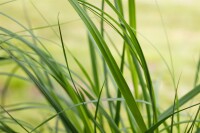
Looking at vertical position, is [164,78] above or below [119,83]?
above

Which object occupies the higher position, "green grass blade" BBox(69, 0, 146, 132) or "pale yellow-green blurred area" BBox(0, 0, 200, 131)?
"pale yellow-green blurred area" BBox(0, 0, 200, 131)

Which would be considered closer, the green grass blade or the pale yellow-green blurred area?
the green grass blade

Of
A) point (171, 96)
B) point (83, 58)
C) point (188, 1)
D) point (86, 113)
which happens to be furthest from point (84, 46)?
point (86, 113)

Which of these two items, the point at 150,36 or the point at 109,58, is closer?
the point at 109,58

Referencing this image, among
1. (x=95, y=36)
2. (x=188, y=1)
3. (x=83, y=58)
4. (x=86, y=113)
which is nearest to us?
(x=95, y=36)

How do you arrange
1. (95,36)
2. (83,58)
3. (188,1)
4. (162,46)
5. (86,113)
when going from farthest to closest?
(188,1)
(162,46)
(83,58)
(86,113)
(95,36)

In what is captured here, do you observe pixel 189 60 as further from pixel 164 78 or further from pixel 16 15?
pixel 16 15

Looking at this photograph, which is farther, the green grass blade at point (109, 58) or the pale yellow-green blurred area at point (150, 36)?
the pale yellow-green blurred area at point (150, 36)

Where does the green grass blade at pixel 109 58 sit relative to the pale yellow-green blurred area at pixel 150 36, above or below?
below
